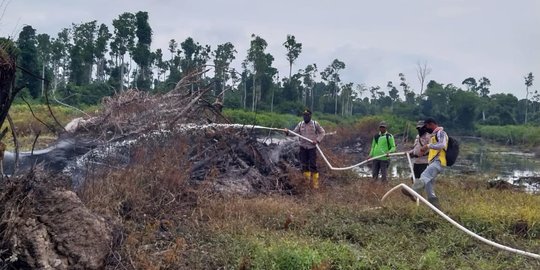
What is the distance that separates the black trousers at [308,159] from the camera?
11.1 metres

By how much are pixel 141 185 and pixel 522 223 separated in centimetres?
528

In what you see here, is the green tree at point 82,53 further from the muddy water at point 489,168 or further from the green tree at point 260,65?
the muddy water at point 489,168

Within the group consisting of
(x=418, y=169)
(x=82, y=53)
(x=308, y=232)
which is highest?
(x=82, y=53)


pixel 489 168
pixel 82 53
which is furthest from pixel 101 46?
pixel 489 168

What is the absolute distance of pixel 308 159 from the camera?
11.2 meters

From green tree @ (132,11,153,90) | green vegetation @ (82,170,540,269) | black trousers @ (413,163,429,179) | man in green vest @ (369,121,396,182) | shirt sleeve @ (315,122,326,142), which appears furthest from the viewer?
green tree @ (132,11,153,90)

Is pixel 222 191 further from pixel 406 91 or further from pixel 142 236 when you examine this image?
pixel 406 91

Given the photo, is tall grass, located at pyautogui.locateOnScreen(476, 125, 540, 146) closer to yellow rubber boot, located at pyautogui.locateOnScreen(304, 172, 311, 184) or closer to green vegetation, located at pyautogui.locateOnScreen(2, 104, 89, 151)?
green vegetation, located at pyautogui.locateOnScreen(2, 104, 89, 151)

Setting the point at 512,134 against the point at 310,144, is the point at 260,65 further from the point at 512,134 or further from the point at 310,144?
the point at 310,144

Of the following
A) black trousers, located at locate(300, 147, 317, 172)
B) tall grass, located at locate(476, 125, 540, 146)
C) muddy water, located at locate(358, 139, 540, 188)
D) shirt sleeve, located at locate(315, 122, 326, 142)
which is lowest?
muddy water, located at locate(358, 139, 540, 188)

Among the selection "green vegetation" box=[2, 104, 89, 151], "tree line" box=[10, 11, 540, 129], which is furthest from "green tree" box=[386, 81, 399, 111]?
"green vegetation" box=[2, 104, 89, 151]

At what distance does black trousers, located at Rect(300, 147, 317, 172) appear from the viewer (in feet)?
36.5

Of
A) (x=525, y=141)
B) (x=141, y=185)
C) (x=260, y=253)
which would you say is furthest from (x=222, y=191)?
(x=525, y=141)

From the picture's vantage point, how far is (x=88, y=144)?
846 cm
